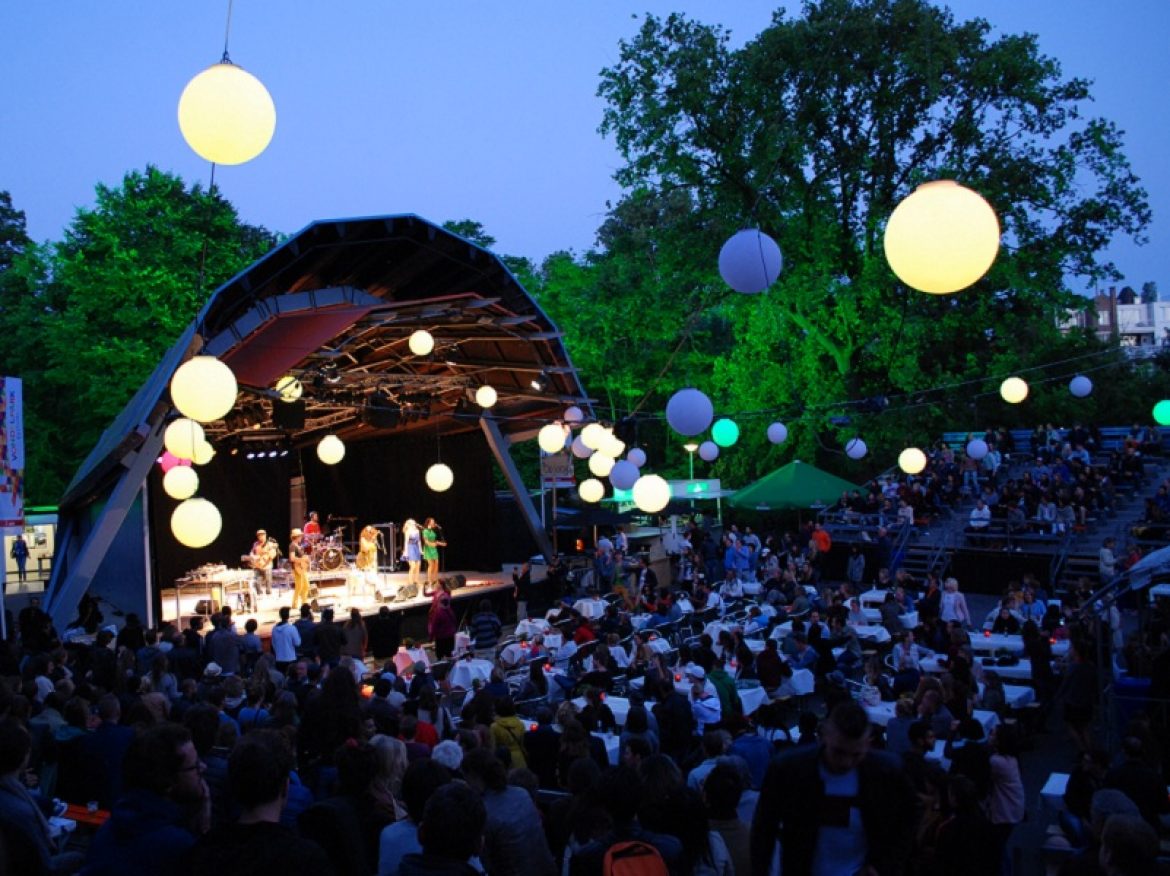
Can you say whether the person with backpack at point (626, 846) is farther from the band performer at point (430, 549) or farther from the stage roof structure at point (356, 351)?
the band performer at point (430, 549)

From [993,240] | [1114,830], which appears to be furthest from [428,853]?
[993,240]

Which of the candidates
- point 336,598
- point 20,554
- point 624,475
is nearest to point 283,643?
point 624,475

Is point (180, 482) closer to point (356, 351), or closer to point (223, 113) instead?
point (356, 351)

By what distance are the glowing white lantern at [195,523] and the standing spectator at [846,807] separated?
7.69 metres

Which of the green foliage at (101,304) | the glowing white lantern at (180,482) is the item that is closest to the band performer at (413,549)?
the glowing white lantern at (180,482)

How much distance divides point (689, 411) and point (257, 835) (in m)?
7.27

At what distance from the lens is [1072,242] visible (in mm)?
22859

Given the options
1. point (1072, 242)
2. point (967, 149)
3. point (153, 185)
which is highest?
point (153, 185)

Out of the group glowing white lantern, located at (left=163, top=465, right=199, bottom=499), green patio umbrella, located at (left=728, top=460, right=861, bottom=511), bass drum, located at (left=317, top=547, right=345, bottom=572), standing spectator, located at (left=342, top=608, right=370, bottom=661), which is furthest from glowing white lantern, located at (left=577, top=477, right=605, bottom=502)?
bass drum, located at (left=317, top=547, right=345, bottom=572)

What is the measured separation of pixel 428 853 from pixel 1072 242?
23.5 m

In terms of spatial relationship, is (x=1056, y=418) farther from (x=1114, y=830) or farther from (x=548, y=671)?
(x=1114, y=830)

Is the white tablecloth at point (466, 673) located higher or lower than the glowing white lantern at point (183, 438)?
lower

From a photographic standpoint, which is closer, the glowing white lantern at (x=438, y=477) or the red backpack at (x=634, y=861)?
the red backpack at (x=634, y=861)

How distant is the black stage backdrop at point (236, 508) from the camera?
67.4 feet
